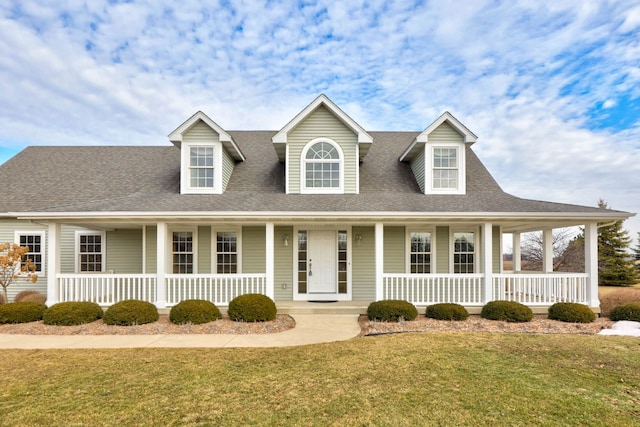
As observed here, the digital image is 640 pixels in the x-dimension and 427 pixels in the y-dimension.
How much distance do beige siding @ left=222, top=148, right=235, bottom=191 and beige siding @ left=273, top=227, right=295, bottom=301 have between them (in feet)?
8.82

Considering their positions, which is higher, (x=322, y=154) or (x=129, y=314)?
A: (x=322, y=154)

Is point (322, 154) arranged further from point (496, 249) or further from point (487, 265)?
point (496, 249)

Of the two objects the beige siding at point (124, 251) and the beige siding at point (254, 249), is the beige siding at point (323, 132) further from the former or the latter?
the beige siding at point (124, 251)

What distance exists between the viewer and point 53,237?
32.8ft

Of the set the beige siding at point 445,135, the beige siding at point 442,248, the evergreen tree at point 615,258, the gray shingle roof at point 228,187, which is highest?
the beige siding at point 445,135

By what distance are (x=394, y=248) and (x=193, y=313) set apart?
22.7ft

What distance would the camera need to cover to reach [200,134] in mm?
12031

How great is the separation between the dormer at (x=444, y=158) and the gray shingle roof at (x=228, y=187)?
0.52 metres

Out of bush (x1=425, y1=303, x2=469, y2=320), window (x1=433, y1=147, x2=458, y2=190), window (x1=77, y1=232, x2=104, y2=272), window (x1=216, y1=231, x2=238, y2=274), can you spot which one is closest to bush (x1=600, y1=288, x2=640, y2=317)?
bush (x1=425, y1=303, x2=469, y2=320)

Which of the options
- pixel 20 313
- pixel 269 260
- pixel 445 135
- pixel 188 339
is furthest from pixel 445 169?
pixel 20 313

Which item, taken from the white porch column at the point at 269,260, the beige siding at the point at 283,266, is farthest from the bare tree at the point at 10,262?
the beige siding at the point at 283,266

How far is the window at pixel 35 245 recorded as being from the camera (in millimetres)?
12742

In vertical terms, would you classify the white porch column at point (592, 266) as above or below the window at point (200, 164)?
below

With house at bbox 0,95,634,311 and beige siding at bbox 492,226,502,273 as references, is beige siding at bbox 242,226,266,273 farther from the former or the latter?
beige siding at bbox 492,226,502,273
